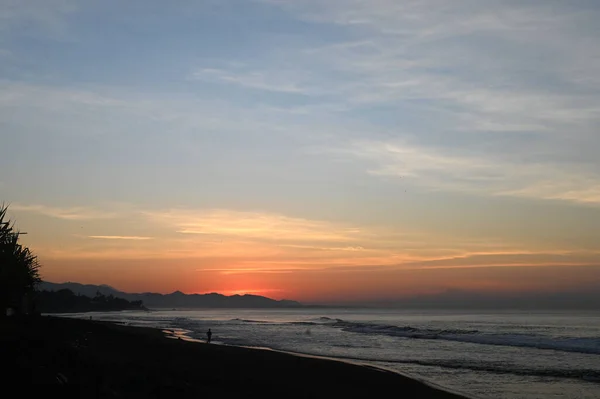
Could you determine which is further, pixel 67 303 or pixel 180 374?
pixel 67 303

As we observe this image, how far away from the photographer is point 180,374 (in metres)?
20.7

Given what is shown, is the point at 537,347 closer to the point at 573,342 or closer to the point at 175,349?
the point at 573,342

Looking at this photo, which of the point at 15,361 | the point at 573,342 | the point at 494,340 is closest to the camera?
the point at 15,361

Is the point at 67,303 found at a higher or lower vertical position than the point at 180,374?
higher

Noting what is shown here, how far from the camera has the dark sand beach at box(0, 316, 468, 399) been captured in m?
13.5

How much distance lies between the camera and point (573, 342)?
4666cm

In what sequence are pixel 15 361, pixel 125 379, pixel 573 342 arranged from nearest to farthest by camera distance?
pixel 15 361 → pixel 125 379 → pixel 573 342

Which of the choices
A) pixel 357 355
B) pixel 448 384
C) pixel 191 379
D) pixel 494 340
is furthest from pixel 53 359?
pixel 494 340

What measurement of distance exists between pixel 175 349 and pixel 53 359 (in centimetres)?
1552

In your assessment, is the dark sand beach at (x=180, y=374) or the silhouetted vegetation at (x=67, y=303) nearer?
the dark sand beach at (x=180, y=374)

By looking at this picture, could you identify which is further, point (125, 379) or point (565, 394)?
point (565, 394)

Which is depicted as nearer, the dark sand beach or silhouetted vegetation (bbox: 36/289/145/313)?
the dark sand beach

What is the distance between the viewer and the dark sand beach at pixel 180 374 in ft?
44.4

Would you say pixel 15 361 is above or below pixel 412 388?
above
